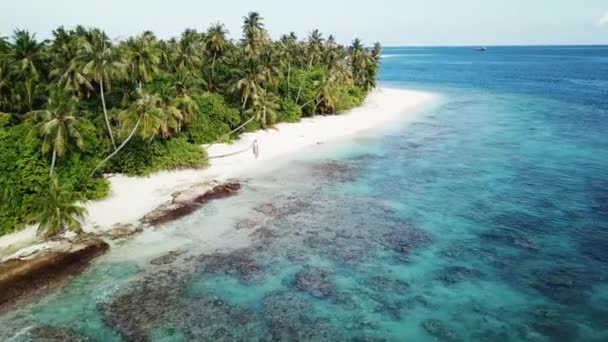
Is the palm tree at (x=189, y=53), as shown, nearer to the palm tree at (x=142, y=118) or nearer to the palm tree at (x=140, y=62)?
the palm tree at (x=140, y=62)

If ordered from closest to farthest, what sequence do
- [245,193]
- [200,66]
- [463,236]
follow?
[463,236] < [245,193] < [200,66]

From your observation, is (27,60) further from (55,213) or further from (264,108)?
(264,108)

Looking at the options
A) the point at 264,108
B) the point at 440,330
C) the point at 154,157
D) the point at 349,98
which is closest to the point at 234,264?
the point at 440,330

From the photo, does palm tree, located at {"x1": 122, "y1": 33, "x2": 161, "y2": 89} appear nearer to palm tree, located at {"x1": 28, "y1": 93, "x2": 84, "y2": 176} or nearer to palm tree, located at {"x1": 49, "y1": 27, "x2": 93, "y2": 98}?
palm tree, located at {"x1": 49, "y1": 27, "x2": 93, "y2": 98}

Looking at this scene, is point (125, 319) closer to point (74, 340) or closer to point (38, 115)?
point (74, 340)

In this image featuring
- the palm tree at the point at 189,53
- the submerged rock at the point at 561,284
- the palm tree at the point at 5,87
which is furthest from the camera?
the palm tree at the point at 189,53

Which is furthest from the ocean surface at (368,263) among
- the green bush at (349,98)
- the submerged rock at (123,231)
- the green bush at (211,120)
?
the green bush at (349,98)

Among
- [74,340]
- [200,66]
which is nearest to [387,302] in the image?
[74,340]
